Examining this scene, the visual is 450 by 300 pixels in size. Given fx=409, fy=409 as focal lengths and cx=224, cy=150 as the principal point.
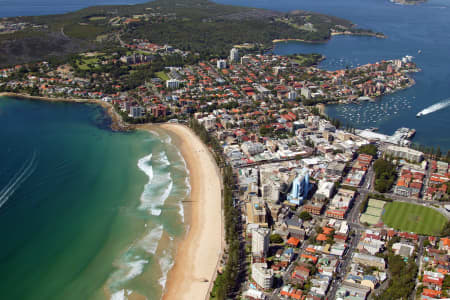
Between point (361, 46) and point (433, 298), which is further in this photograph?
point (361, 46)

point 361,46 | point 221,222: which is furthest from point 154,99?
point 361,46

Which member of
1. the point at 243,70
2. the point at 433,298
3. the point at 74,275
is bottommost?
the point at 74,275

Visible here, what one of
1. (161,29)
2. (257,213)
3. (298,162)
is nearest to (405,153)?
(298,162)

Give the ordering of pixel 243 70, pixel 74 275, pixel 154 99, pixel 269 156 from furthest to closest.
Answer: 1. pixel 243 70
2. pixel 154 99
3. pixel 269 156
4. pixel 74 275

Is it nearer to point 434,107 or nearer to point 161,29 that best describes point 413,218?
point 434,107

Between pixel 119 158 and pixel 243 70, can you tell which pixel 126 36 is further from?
pixel 119 158

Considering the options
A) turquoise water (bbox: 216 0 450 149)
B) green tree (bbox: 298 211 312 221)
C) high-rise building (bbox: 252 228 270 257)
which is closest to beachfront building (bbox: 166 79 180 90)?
turquoise water (bbox: 216 0 450 149)

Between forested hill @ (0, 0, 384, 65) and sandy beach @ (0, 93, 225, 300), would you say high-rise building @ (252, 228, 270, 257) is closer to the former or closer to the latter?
sandy beach @ (0, 93, 225, 300)
